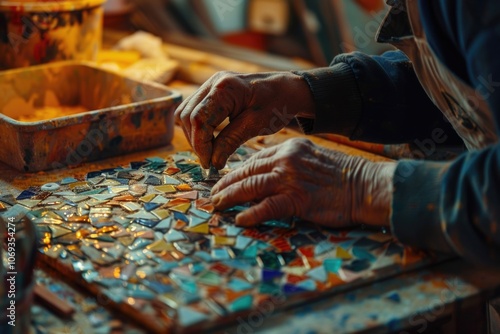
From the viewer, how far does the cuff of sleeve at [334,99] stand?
6.61ft

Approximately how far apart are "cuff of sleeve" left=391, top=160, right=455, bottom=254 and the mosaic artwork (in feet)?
0.17

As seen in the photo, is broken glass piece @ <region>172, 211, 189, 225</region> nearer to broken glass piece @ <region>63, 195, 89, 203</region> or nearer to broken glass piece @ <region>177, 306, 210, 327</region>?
broken glass piece @ <region>63, 195, 89, 203</region>

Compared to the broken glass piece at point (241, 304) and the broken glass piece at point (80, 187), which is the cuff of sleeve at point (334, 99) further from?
the broken glass piece at point (241, 304)

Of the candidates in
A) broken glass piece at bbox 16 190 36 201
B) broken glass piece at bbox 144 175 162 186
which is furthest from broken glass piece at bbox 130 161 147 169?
broken glass piece at bbox 16 190 36 201

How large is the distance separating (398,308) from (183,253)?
0.46 metres

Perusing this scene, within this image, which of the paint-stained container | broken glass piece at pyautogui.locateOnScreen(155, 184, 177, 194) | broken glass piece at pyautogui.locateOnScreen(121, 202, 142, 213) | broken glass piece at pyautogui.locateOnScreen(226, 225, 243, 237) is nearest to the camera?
broken glass piece at pyautogui.locateOnScreen(226, 225, 243, 237)

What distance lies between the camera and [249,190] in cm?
168

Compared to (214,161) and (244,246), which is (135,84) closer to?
(214,161)

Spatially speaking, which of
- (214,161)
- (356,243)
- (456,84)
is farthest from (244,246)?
(456,84)

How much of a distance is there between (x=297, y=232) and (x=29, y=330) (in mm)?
628

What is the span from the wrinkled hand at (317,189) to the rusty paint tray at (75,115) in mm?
568

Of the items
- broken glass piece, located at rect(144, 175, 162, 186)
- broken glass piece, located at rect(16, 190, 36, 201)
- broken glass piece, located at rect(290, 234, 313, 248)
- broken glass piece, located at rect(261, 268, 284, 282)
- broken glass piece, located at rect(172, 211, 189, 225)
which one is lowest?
broken glass piece, located at rect(16, 190, 36, 201)

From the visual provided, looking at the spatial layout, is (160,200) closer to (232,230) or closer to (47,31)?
(232,230)

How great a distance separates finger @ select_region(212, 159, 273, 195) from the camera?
1.69 meters
